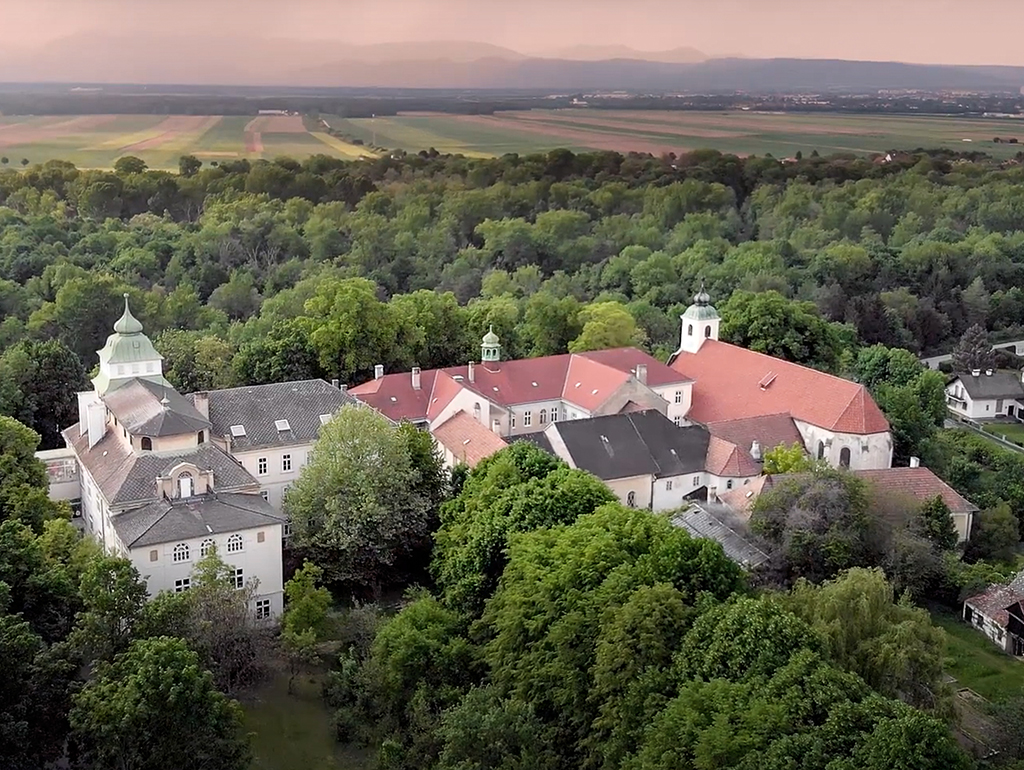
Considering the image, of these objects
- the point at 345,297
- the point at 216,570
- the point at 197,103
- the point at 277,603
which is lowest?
the point at 277,603

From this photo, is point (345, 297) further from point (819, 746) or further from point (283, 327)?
point (819, 746)

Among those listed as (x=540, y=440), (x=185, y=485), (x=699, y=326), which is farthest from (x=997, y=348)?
Result: (x=185, y=485)

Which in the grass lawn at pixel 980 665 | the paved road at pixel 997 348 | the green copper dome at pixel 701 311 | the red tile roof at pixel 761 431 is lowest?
the paved road at pixel 997 348

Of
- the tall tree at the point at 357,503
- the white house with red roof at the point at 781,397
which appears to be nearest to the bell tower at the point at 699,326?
the white house with red roof at the point at 781,397

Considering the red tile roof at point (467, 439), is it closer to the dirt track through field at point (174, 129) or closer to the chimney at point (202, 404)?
the chimney at point (202, 404)

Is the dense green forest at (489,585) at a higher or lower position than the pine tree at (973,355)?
higher

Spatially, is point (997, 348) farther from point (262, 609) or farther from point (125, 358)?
point (125, 358)

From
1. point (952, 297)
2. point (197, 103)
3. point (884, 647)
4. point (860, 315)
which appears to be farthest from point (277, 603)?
point (952, 297)
